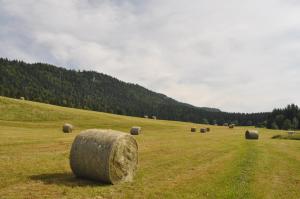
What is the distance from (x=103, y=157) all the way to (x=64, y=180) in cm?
194

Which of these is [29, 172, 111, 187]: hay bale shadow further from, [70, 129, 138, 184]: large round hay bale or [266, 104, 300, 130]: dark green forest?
[266, 104, 300, 130]: dark green forest

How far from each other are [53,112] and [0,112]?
11102 mm

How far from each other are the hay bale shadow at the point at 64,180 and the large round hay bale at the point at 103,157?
0.93ft

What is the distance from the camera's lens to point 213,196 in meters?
14.4

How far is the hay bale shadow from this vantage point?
15.3 meters

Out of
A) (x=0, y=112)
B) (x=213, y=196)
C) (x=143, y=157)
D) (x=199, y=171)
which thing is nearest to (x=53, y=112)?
(x=0, y=112)

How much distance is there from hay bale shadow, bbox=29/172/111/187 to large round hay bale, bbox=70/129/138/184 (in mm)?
285

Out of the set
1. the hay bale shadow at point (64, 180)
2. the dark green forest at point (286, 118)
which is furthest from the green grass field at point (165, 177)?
the dark green forest at point (286, 118)

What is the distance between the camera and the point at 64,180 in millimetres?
15961

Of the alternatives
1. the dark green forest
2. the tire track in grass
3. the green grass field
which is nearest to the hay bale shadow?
the green grass field

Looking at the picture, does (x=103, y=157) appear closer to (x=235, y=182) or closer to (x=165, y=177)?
(x=165, y=177)

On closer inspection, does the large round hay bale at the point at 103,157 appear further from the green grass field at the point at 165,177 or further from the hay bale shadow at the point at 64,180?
the green grass field at the point at 165,177

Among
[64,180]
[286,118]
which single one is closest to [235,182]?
[64,180]

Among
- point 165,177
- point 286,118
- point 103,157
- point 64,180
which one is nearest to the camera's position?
point 103,157
